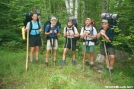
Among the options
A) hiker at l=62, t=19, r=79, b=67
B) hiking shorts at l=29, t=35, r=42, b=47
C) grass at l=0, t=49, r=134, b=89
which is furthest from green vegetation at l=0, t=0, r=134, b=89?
hiking shorts at l=29, t=35, r=42, b=47

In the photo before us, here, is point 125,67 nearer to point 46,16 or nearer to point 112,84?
point 112,84

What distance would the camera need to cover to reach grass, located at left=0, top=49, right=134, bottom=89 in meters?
7.00

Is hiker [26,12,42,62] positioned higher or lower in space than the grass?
higher

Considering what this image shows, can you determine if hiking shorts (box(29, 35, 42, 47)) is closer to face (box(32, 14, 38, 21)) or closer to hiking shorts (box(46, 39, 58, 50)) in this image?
hiking shorts (box(46, 39, 58, 50))

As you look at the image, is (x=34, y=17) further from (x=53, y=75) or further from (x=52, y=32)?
(x=53, y=75)

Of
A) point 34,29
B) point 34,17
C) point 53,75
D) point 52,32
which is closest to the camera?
point 53,75

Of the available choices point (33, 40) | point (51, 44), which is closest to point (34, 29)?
point (33, 40)

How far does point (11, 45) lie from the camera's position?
11.4 meters

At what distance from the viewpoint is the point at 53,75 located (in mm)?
6508

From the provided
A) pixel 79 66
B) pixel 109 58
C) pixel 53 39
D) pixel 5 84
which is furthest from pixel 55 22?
pixel 5 84

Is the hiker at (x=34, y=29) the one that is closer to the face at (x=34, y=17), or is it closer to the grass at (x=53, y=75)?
the face at (x=34, y=17)

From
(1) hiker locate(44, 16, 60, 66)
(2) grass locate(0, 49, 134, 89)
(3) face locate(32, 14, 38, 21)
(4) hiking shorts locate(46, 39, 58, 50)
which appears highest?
(3) face locate(32, 14, 38, 21)

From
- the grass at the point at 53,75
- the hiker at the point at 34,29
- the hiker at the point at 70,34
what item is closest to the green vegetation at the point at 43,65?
the grass at the point at 53,75

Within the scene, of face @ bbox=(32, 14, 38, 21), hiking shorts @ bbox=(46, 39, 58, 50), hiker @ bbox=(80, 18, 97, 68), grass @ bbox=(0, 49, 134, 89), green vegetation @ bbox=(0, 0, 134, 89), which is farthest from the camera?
hiking shorts @ bbox=(46, 39, 58, 50)
